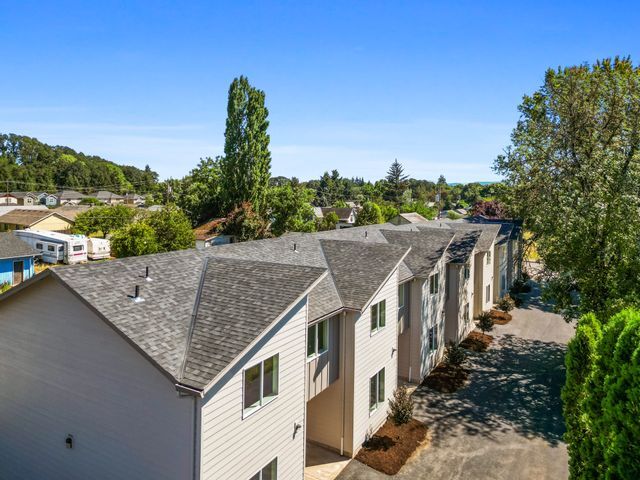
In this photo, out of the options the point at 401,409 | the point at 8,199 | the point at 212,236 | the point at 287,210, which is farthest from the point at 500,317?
the point at 8,199

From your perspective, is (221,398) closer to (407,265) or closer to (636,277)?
(407,265)

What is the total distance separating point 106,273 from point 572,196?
845 inches

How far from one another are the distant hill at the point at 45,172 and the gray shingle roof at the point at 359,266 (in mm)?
110284

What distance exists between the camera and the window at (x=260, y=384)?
9844mm

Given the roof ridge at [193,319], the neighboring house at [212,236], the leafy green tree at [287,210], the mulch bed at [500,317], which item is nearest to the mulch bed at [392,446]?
the roof ridge at [193,319]

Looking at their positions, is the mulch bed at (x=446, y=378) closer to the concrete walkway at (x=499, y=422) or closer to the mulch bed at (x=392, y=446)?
the concrete walkway at (x=499, y=422)

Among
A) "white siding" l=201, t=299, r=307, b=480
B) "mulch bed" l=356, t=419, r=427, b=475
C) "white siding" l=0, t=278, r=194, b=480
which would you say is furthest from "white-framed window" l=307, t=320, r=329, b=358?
"white siding" l=0, t=278, r=194, b=480

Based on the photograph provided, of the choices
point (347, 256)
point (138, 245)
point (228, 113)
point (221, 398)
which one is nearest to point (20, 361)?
point (221, 398)

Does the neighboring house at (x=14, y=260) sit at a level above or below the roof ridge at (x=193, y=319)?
below

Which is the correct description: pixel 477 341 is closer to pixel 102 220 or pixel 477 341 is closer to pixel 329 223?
pixel 329 223

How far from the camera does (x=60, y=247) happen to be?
44812mm

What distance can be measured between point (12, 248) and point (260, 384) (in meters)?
39.0

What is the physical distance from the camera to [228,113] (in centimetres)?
5056

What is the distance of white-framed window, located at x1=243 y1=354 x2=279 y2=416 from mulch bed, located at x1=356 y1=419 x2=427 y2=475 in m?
6.27
